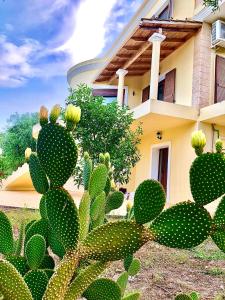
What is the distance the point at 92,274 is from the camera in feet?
4.13

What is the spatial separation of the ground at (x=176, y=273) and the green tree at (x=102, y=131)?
353 centimetres

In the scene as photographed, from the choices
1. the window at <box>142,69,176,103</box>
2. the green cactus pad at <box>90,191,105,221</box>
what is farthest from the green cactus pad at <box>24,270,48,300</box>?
the window at <box>142,69,176,103</box>

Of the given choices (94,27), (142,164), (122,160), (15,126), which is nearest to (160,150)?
(142,164)

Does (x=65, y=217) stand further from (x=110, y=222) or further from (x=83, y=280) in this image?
(x=83, y=280)

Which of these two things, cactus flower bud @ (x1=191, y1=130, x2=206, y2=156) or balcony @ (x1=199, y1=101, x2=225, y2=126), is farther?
balcony @ (x1=199, y1=101, x2=225, y2=126)

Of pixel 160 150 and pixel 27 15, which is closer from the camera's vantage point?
pixel 27 15

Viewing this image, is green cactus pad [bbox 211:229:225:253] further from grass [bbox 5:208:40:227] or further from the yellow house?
the yellow house

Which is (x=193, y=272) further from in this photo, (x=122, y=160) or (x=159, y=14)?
(x=159, y=14)

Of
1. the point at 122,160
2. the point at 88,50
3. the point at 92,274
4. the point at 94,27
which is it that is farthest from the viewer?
Result: the point at 88,50

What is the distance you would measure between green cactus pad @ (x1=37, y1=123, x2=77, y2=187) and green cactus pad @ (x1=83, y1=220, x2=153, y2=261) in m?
0.20

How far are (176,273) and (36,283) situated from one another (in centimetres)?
319

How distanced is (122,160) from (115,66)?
5.54 metres

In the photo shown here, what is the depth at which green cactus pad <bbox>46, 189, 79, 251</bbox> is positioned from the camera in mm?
1096

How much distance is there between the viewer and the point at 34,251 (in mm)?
1369
